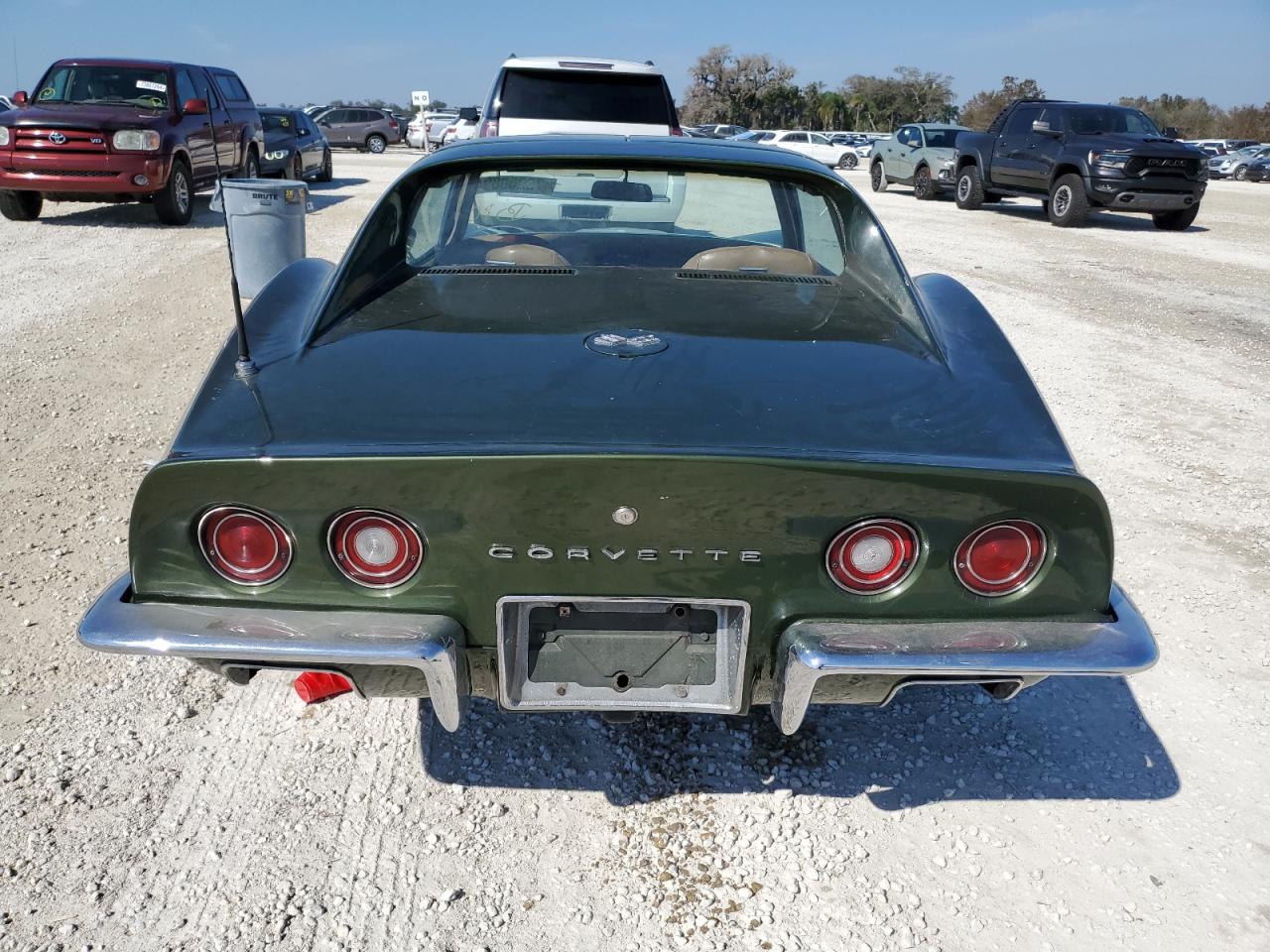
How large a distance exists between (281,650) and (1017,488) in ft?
4.91

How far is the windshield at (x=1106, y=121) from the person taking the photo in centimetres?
1460

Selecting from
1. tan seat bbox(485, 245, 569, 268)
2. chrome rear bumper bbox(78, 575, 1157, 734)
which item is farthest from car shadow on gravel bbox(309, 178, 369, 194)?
chrome rear bumper bbox(78, 575, 1157, 734)

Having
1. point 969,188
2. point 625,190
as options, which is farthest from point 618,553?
point 969,188

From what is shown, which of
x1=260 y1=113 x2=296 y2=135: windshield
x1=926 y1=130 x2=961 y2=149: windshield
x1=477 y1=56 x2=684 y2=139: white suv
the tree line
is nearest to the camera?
x1=477 y1=56 x2=684 y2=139: white suv

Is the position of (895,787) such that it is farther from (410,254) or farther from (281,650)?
(410,254)

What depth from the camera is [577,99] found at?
9.50 meters

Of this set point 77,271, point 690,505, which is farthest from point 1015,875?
point 77,271

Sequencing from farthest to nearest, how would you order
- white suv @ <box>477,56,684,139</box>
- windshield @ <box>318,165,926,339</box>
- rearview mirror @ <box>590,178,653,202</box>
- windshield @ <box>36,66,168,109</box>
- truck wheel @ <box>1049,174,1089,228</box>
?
truck wheel @ <box>1049,174,1089,228</box>
windshield @ <box>36,66,168,109</box>
white suv @ <box>477,56,684,139</box>
rearview mirror @ <box>590,178,653,202</box>
windshield @ <box>318,165,926,339</box>

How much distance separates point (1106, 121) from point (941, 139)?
17.6 feet

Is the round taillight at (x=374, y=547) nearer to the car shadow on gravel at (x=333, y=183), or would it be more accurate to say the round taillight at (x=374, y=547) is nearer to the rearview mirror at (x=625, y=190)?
the rearview mirror at (x=625, y=190)

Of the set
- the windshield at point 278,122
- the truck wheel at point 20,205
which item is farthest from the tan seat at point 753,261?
the windshield at point 278,122

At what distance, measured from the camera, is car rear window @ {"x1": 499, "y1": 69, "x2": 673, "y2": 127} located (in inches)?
Result: 369

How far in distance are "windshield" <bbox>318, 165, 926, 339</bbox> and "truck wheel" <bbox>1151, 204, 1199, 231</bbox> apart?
1422 cm

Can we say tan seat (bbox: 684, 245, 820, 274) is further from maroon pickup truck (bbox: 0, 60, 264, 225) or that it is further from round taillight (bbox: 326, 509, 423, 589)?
maroon pickup truck (bbox: 0, 60, 264, 225)
